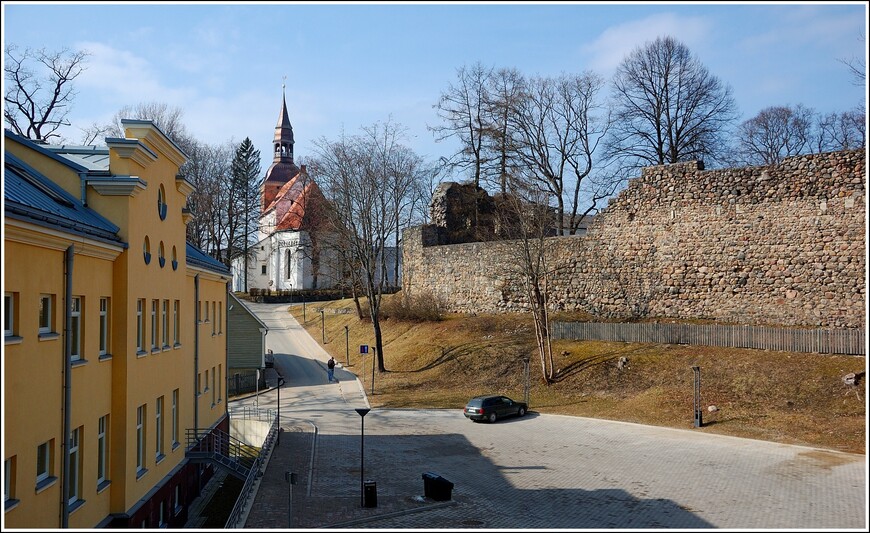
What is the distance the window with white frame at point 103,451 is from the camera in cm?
1272

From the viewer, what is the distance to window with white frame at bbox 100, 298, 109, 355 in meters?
13.0

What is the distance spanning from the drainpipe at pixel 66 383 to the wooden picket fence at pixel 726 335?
889 inches

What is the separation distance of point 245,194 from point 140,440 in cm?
4222

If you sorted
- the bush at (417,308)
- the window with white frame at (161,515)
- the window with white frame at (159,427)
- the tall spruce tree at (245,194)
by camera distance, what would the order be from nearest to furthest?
1. the window with white frame at (161,515)
2. the window with white frame at (159,427)
3. the bush at (417,308)
4. the tall spruce tree at (245,194)

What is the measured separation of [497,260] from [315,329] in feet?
64.2

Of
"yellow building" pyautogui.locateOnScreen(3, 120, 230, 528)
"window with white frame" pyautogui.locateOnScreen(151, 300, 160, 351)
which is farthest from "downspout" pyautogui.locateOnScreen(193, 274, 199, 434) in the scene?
"window with white frame" pyautogui.locateOnScreen(151, 300, 160, 351)

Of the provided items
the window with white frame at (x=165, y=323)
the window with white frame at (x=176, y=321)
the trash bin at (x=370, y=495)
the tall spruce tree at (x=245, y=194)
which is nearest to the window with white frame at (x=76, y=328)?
the window with white frame at (x=165, y=323)

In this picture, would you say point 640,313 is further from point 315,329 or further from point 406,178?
point 315,329

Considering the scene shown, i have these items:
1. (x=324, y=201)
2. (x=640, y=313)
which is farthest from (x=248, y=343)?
(x=640, y=313)

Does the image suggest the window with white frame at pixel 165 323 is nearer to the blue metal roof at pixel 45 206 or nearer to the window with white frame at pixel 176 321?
the window with white frame at pixel 176 321

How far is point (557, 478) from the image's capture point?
18219mm

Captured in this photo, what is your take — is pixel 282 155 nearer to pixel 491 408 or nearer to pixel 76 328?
pixel 491 408

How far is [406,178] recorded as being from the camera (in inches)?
1501

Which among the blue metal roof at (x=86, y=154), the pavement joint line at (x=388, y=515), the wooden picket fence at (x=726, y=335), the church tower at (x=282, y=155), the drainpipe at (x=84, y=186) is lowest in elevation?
the pavement joint line at (x=388, y=515)
